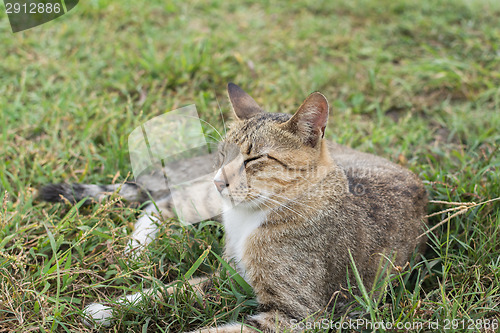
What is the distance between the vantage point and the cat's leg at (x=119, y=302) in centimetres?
274

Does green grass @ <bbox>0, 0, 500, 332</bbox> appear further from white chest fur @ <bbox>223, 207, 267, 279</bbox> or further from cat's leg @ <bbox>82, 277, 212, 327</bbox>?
white chest fur @ <bbox>223, 207, 267, 279</bbox>

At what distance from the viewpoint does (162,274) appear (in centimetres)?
307

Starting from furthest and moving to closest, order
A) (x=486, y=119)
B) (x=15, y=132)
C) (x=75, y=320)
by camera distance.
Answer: (x=486, y=119) → (x=15, y=132) → (x=75, y=320)

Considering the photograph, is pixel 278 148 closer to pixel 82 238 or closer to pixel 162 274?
pixel 162 274

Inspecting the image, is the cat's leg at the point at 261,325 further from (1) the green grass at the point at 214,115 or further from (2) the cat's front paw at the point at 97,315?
(2) the cat's front paw at the point at 97,315

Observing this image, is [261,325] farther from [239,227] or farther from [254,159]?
[254,159]

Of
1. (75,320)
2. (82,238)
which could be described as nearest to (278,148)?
(82,238)

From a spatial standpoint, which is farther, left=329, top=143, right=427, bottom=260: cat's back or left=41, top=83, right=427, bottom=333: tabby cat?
left=329, top=143, right=427, bottom=260: cat's back

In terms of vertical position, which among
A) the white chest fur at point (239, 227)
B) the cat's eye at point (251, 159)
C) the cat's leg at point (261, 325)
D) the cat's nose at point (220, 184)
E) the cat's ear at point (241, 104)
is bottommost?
the cat's leg at point (261, 325)

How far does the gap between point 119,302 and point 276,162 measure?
1.39 meters

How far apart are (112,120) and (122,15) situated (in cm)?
247

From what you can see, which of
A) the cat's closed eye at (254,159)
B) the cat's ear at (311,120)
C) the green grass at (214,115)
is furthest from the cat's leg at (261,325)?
the cat's ear at (311,120)

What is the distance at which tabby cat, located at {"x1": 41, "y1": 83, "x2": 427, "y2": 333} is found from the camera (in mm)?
2801

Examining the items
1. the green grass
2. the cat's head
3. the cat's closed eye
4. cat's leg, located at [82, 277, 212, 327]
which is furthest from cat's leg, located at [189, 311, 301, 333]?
the cat's closed eye
